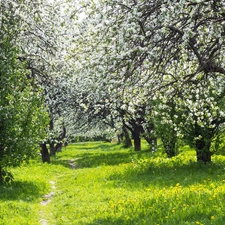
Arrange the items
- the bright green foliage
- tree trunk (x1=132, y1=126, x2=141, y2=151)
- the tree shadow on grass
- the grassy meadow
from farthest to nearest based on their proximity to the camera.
A: 1. tree trunk (x1=132, y1=126, x2=141, y2=151)
2. the bright green foliage
3. the tree shadow on grass
4. the grassy meadow

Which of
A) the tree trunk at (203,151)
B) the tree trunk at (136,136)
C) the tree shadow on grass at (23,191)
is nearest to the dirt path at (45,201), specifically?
the tree shadow on grass at (23,191)

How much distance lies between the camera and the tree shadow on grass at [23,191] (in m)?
14.6

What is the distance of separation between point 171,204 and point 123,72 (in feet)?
11.7

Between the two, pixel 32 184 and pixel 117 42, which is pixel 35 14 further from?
pixel 32 184

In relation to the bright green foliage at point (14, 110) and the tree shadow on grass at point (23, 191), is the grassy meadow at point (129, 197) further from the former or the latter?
the bright green foliage at point (14, 110)

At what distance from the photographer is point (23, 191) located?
52.7 ft

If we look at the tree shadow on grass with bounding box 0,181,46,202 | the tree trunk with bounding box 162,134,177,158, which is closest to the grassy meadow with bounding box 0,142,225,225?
the tree shadow on grass with bounding box 0,181,46,202

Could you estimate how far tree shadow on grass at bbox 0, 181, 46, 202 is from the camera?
1461 cm

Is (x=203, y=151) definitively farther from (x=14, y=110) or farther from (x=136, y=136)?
(x=136, y=136)

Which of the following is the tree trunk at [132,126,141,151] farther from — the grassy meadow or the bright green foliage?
the bright green foliage

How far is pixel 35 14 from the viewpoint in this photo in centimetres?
1405

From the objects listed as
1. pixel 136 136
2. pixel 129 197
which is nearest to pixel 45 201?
pixel 129 197

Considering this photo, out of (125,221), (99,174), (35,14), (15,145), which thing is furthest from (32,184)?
(125,221)

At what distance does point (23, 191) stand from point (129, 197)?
5247 mm
